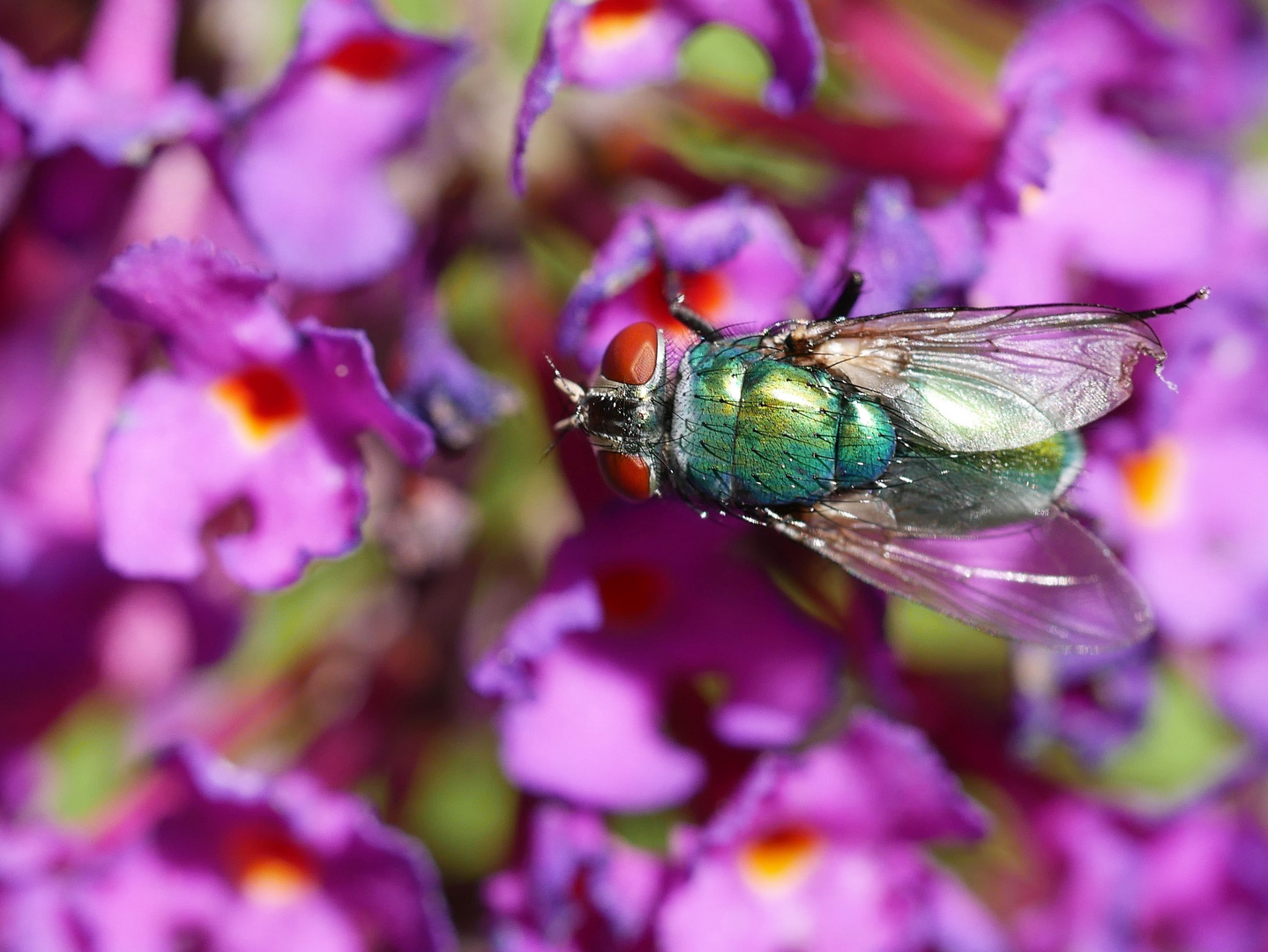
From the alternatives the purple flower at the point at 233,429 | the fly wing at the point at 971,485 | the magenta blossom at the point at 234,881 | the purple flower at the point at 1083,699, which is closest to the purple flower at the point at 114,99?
the purple flower at the point at 233,429

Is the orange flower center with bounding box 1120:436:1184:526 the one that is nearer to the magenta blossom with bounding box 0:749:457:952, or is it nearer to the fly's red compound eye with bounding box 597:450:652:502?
the fly's red compound eye with bounding box 597:450:652:502

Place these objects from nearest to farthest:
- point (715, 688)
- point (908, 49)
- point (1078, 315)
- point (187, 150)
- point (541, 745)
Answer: point (1078, 315), point (541, 745), point (187, 150), point (908, 49), point (715, 688)

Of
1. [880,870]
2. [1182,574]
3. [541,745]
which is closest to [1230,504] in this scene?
[1182,574]

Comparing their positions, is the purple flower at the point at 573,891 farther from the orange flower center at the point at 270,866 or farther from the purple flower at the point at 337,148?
the purple flower at the point at 337,148

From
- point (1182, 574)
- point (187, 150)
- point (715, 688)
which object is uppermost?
point (187, 150)

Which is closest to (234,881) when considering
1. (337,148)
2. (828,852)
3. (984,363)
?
(828,852)

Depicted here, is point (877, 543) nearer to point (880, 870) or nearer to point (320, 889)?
point (880, 870)
